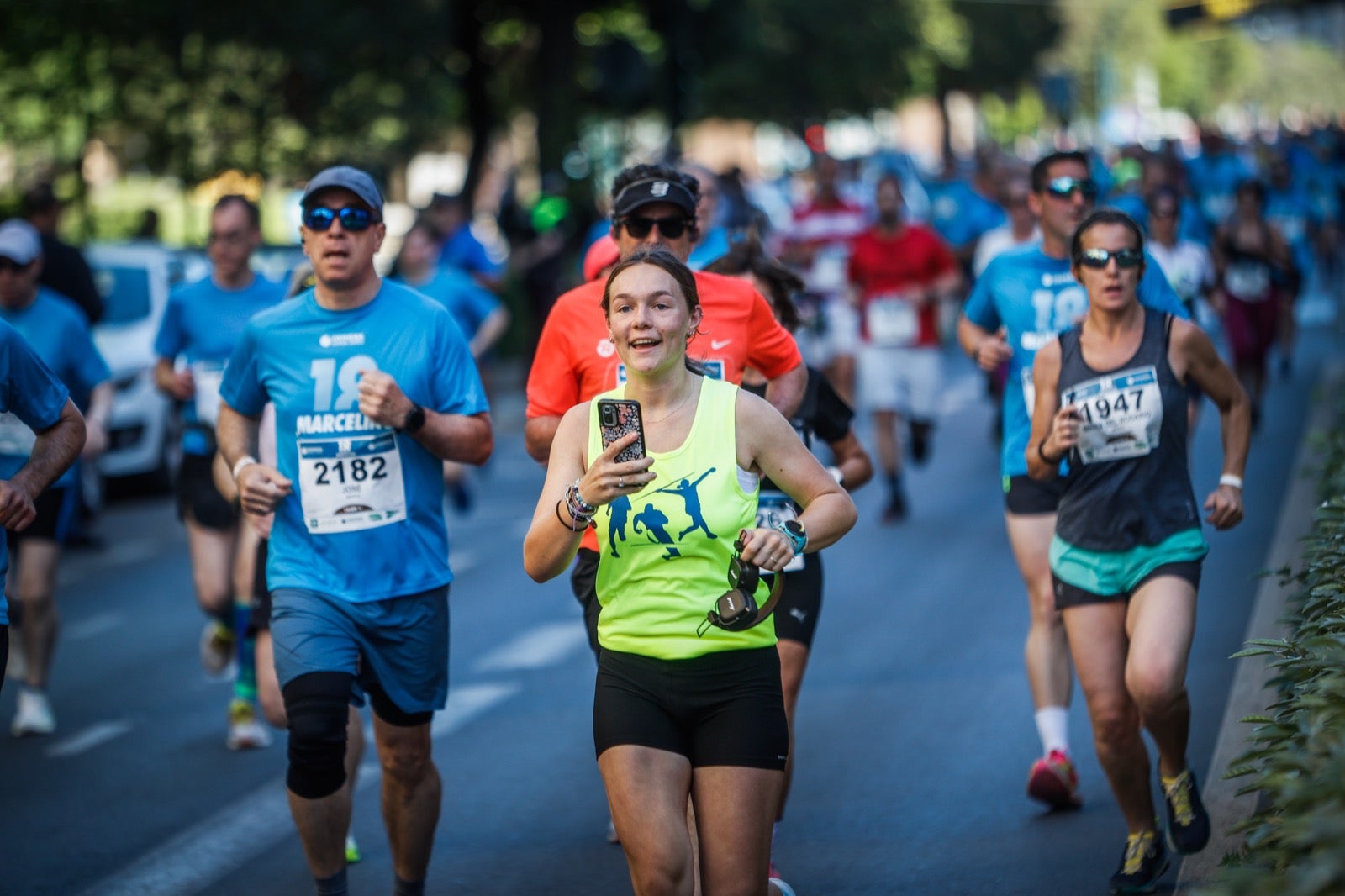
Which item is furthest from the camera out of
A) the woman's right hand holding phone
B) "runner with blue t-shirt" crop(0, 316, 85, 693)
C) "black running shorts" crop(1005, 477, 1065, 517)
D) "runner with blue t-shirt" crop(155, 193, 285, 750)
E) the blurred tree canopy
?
the blurred tree canopy

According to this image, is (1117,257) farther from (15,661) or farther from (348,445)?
(15,661)

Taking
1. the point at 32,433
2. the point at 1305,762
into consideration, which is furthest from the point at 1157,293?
the point at 32,433

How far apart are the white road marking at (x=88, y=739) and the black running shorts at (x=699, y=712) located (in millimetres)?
4483

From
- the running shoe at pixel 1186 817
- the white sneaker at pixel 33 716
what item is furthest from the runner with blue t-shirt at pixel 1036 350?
the white sneaker at pixel 33 716

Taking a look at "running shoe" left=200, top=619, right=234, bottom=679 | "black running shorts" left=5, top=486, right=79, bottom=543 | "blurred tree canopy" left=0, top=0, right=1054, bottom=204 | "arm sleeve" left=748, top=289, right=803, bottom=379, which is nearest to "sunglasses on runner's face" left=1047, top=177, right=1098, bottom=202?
"arm sleeve" left=748, top=289, right=803, bottom=379

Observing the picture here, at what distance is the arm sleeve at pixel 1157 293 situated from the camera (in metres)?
6.55

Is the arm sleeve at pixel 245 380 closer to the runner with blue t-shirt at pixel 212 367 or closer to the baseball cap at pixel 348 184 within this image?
the baseball cap at pixel 348 184

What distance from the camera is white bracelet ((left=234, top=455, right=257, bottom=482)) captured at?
565 cm

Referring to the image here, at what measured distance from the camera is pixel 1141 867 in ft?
18.5

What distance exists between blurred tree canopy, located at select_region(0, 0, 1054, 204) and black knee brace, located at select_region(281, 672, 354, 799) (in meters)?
15.2

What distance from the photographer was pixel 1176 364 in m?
5.87

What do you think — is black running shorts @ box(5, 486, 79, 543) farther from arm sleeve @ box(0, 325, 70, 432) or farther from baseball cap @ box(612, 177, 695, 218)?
baseball cap @ box(612, 177, 695, 218)

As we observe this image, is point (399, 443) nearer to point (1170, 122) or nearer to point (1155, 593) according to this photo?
point (1155, 593)

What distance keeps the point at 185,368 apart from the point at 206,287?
1.17ft
